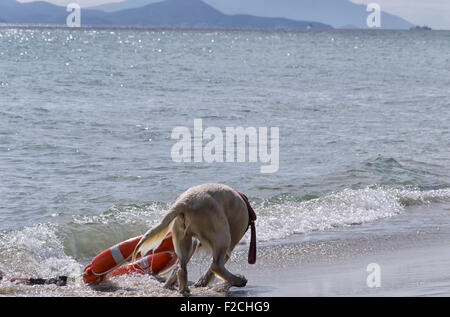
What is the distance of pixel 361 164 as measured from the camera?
526 inches

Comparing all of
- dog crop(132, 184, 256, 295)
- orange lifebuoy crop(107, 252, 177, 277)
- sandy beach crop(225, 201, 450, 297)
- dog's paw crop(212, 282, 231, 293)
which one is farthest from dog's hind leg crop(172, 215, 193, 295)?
orange lifebuoy crop(107, 252, 177, 277)

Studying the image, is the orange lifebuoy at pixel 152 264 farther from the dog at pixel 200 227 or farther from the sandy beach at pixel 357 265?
the sandy beach at pixel 357 265

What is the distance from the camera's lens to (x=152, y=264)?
644cm

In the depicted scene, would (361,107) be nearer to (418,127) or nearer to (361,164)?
(418,127)

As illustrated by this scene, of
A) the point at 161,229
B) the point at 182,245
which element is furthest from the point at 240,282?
the point at 161,229

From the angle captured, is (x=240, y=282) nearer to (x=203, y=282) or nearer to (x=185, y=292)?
(x=203, y=282)

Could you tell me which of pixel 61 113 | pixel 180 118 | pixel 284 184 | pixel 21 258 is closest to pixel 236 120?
pixel 180 118

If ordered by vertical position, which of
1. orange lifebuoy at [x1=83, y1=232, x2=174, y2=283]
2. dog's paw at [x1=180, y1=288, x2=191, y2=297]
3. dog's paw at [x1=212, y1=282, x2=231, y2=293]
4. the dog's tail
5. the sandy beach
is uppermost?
the dog's tail

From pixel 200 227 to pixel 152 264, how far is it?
0.99 metres

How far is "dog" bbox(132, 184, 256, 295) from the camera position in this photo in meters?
5.62

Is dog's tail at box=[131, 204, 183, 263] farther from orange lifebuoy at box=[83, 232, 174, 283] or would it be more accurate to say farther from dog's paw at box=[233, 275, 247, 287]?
dog's paw at box=[233, 275, 247, 287]

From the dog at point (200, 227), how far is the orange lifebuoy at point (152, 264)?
0.55 metres

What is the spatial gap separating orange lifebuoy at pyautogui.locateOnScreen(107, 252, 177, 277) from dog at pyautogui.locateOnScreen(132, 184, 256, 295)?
21.5 inches

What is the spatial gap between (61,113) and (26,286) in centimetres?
1218
